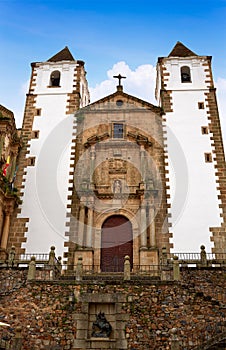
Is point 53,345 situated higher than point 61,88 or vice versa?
point 61,88

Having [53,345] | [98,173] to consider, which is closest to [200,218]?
[98,173]

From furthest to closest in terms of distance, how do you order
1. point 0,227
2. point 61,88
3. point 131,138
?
point 61,88 → point 131,138 → point 0,227

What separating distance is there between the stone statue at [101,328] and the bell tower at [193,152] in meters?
5.11

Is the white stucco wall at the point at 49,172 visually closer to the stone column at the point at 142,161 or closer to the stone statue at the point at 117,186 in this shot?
the stone statue at the point at 117,186

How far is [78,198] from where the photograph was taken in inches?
680

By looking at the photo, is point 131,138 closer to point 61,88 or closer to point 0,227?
point 61,88

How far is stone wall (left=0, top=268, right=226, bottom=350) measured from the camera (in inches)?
449

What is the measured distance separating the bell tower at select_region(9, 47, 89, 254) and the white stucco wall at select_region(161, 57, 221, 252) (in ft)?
15.3

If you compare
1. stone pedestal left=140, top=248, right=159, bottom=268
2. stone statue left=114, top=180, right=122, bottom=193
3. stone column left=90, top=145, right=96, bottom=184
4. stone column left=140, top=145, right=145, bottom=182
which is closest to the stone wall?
stone pedestal left=140, top=248, right=159, bottom=268

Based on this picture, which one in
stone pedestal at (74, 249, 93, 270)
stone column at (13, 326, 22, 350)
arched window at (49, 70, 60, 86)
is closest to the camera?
stone column at (13, 326, 22, 350)

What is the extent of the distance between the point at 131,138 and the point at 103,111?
2.15 metres

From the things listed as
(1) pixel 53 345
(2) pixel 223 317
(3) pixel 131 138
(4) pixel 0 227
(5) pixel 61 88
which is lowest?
(1) pixel 53 345

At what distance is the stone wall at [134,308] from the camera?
1141 centimetres

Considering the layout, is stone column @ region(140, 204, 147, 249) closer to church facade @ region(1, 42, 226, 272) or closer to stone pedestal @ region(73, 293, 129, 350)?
church facade @ region(1, 42, 226, 272)
